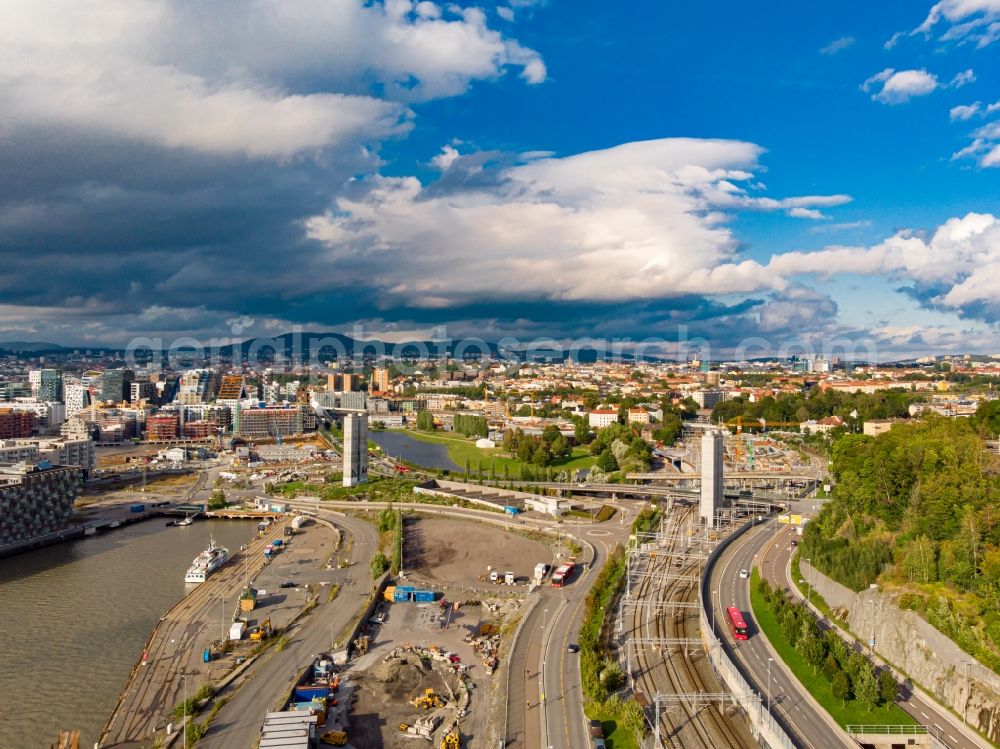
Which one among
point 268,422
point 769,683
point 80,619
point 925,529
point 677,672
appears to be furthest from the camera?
point 268,422

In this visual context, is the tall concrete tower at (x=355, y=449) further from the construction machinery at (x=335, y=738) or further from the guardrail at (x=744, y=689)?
the construction machinery at (x=335, y=738)

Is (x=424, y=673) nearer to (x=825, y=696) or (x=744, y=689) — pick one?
(x=744, y=689)

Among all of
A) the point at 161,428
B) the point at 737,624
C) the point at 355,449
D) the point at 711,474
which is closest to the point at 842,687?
the point at 737,624

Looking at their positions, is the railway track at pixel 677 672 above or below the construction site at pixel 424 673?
above

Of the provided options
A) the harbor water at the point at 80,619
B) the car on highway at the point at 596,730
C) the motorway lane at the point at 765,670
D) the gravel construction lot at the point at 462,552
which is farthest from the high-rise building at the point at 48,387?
the car on highway at the point at 596,730

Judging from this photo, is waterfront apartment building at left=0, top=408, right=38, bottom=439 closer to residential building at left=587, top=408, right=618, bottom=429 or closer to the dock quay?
the dock quay

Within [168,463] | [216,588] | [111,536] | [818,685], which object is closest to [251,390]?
[168,463]
